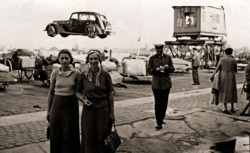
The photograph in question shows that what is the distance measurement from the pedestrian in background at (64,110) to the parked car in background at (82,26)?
21.1 metres

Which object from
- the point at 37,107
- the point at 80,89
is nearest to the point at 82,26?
the point at 37,107

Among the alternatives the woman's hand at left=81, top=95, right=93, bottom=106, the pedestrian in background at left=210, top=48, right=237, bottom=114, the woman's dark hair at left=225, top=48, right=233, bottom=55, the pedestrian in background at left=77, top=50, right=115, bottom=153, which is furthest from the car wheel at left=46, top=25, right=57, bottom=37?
the woman's hand at left=81, top=95, right=93, bottom=106

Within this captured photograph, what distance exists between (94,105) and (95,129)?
337 mm

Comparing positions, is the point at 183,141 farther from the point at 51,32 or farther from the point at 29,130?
the point at 51,32

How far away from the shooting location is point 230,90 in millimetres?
9812

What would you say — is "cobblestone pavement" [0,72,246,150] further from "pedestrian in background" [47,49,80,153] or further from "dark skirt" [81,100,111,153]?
"dark skirt" [81,100,111,153]

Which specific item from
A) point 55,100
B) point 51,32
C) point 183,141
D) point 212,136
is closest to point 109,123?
point 55,100

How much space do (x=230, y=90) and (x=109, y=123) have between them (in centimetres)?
573

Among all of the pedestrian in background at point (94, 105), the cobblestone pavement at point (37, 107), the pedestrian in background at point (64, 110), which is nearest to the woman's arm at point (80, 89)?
the pedestrian in background at point (94, 105)

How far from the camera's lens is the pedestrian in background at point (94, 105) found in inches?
193

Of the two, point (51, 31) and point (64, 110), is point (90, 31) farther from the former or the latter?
point (64, 110)

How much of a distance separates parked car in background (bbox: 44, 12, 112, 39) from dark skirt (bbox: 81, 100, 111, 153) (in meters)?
21.4

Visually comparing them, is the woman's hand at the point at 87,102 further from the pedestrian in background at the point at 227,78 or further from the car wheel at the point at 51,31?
the car wheel at the point at 51,31

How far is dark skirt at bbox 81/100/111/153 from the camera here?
193 inches
